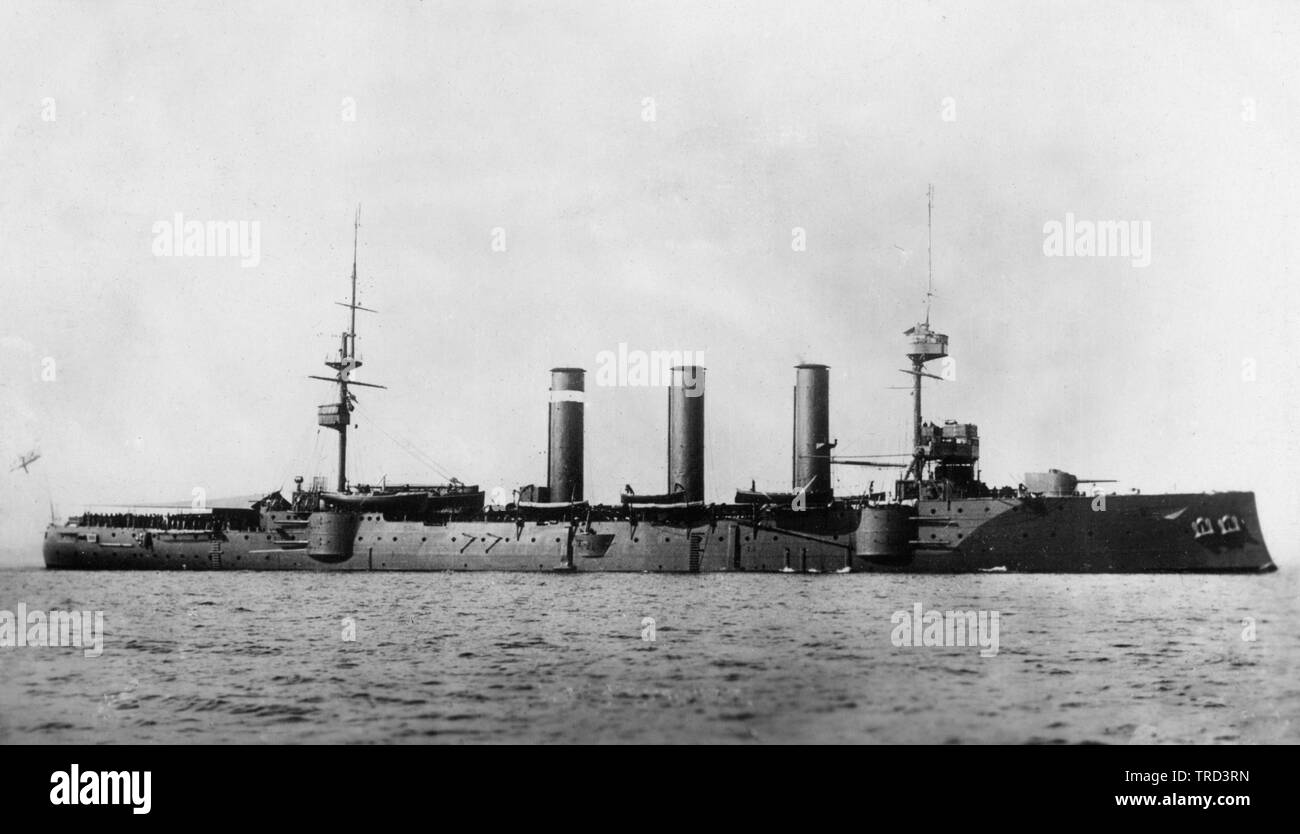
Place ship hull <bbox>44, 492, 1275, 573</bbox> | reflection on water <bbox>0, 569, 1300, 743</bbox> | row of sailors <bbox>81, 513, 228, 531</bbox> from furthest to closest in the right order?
row of sailors <bbox>81, 513, 228, 531</bbox>, ship hull <bbox>44, 492, 1275, 573</bbox>, reflection on water <bbox>0, 569, 1300, 743</bbox>

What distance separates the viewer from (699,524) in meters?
36.5

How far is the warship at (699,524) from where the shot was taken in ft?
103

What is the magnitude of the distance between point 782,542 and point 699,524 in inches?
126

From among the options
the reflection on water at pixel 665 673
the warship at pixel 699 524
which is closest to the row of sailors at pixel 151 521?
the warship at pixel 699 524

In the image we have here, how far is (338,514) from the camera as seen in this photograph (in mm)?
40688

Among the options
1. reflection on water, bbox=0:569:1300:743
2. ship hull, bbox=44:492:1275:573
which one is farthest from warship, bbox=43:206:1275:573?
reflection on water, bbox=0:569:1300:743

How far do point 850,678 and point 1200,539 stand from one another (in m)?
23.7

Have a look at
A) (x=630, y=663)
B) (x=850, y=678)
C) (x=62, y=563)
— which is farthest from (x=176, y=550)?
(x=850, y=678)

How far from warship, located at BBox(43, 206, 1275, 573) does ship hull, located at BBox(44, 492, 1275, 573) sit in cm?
5

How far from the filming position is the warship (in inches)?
1236

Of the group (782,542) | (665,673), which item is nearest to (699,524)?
(782,542)

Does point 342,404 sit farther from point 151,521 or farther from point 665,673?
point 665,673

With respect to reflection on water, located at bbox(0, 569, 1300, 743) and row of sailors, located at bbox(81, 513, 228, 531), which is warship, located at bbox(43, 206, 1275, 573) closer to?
row of sailors, located at bbox(81, 513, 228, 531)
